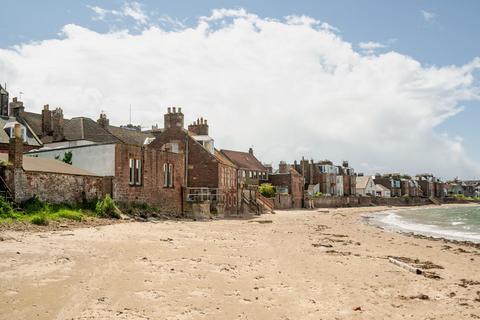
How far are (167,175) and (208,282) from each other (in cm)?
2441

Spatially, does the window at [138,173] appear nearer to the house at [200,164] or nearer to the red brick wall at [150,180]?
the red brick wall at [150,180]

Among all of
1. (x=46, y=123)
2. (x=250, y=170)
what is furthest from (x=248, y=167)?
(x=46, y=123)

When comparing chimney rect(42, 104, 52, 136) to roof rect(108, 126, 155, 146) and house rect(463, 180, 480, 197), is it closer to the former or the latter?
roof rect(108, 126, 155, 146)

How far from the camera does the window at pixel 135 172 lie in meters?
31.6

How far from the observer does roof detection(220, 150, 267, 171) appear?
2916 inches

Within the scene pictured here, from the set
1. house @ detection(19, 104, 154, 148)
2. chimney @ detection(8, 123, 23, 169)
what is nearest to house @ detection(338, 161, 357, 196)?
house @ detection(19, 104, 154, 148)

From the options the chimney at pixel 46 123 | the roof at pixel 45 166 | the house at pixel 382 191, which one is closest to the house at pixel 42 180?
the roof at pixel 45 166

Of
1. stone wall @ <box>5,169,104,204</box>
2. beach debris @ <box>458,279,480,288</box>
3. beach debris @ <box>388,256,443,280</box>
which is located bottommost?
beach debris @ <box>458,279,480,288</box>

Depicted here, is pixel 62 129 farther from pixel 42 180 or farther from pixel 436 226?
pixel 436 226

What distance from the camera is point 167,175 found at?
3553 centimetres

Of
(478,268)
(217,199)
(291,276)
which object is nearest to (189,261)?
(291,276)

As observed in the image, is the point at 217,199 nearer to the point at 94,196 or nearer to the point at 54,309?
the point at 94,196

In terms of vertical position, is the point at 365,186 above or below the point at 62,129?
below

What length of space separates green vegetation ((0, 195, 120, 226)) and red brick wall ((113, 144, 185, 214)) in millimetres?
2476
